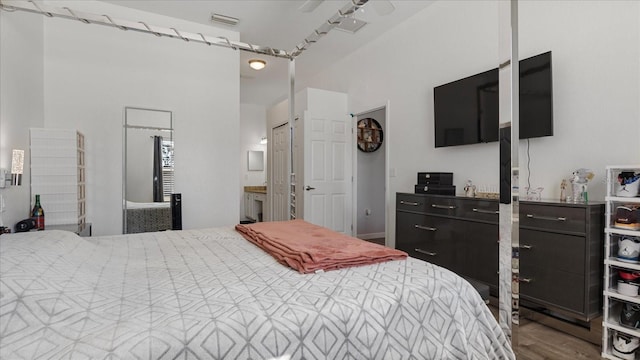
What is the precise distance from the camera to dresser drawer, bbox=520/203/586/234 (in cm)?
203

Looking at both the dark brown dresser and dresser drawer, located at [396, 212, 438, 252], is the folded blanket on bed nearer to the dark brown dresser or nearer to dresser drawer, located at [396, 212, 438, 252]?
the dark brown dresser

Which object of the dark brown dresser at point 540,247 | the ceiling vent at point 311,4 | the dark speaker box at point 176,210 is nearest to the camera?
the dark brown dresser at point 540,247

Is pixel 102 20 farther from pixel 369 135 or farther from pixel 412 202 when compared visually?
pixel 369 135

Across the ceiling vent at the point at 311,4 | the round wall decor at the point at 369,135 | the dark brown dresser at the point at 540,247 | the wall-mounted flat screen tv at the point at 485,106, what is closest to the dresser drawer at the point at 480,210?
the dark brown dresser at the point at 540,247

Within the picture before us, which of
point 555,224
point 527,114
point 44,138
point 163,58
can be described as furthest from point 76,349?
point 163,58

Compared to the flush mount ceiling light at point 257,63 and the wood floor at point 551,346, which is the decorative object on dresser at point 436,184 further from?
the flush mount ceiling light at point 257,63

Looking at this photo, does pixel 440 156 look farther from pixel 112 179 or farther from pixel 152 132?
pixel 112 179

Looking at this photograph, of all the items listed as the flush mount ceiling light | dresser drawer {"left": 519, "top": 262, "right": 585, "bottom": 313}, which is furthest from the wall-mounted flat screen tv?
the flush mount ceiling light

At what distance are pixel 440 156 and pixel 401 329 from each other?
110 inches

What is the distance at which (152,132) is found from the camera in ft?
12.3

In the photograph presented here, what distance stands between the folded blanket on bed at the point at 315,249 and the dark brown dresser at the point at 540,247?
1.30 m

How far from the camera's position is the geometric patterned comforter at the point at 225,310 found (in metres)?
0.84

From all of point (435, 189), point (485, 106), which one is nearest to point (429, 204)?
point (435, 189)

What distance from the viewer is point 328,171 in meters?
4.97
